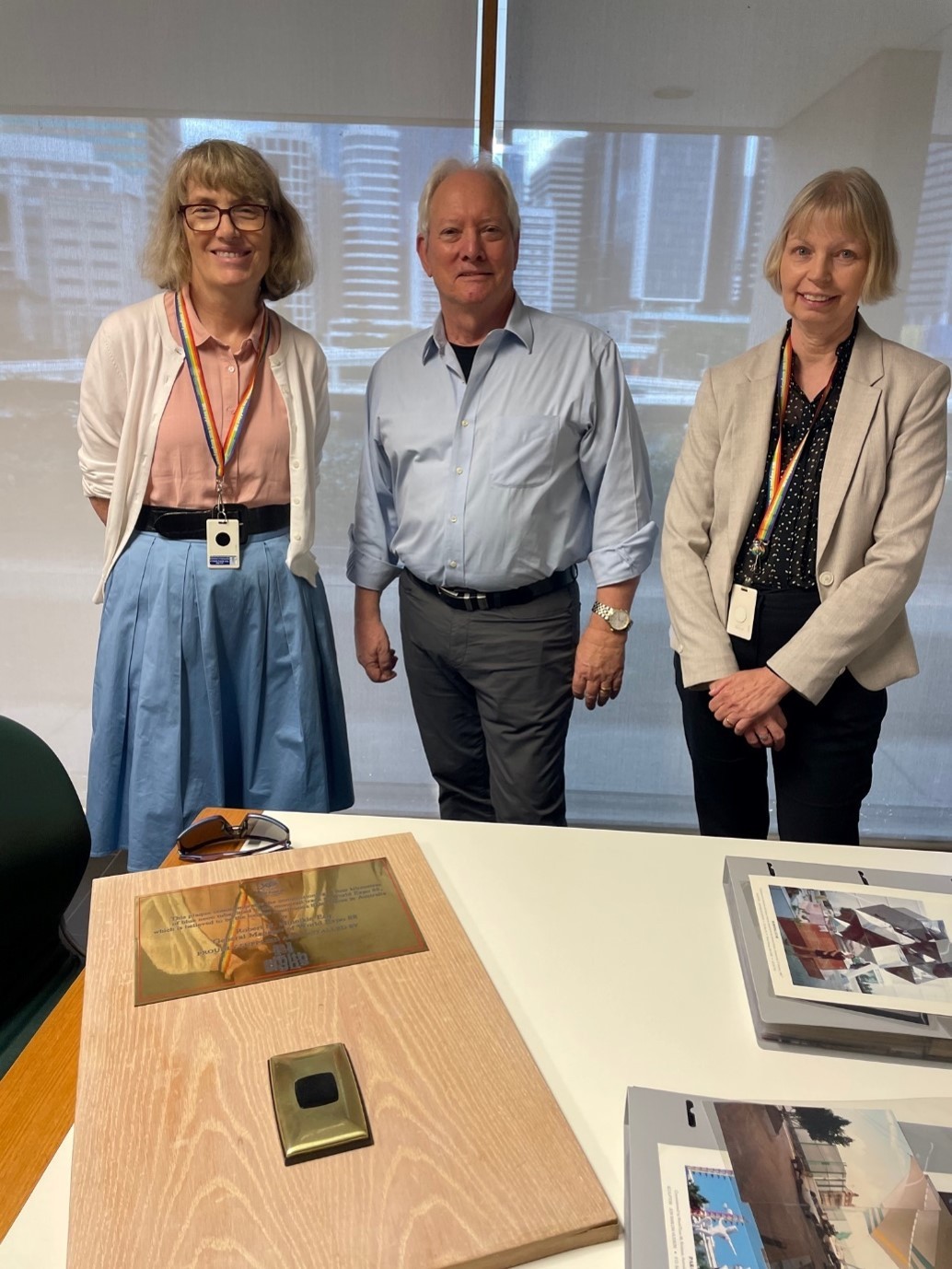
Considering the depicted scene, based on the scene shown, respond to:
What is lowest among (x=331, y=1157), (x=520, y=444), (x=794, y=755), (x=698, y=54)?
(x=794, y=755)

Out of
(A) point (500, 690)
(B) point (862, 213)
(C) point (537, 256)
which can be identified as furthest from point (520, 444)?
(C) point (537, 256)

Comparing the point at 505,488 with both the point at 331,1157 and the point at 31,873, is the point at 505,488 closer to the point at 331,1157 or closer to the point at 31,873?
the point at 31,873

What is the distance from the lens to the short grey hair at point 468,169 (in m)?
2.01

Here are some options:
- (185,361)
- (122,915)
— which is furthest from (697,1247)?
(185,361)

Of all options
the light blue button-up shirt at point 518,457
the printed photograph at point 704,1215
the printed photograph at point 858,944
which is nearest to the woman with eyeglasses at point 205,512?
the light blue button-up shirt at point 518,457

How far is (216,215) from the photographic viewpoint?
190 centimetres

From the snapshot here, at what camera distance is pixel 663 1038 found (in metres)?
0.95

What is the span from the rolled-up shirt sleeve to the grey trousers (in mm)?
149

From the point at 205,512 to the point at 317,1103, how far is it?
54.8 inches

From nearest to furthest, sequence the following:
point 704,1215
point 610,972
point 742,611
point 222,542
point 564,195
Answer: point 704,1215 < point 610,972 < point 742,611 < point 222,542 < point 564,195

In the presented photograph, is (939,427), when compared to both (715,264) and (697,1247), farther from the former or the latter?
(697,1247)

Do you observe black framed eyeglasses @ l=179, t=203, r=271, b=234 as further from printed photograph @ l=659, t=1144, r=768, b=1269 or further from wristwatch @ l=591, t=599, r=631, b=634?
printed photograph @ l=659, t=1144, r=768, b=1269

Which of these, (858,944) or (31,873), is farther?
(31,873)

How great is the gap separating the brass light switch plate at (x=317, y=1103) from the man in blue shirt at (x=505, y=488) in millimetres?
1288
